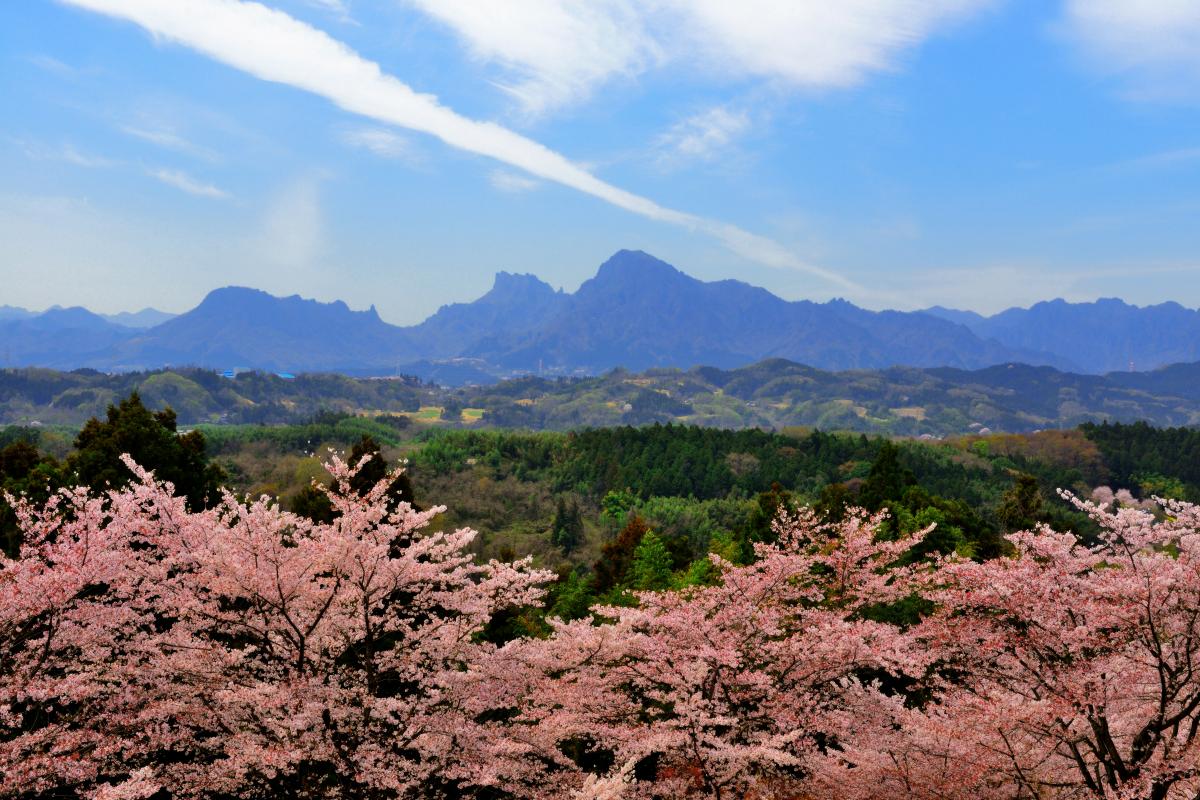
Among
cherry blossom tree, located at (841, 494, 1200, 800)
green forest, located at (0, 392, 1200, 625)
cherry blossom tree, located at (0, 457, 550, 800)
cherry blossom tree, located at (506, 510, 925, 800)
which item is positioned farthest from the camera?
green forest, located at (0, 392, 1200, 625)

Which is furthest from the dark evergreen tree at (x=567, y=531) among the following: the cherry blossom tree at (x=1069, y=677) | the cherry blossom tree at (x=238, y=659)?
the cherry blossom tree at (x=1069, y=677)

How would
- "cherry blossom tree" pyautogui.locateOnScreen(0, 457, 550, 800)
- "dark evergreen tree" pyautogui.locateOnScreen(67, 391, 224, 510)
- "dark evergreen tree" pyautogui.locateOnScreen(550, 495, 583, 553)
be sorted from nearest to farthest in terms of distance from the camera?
"cherry blossom tree" pyautogui.locateOnScreen(0, 457, 550, 800) → "dark evergreen tree" pyautogui.locateOnScreen(67, 391, 224, 510) → "dark evergreen tree" pyautogui.locateOnScreen(550, 495, 583, 553)

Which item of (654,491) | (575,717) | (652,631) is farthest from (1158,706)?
(654,491)

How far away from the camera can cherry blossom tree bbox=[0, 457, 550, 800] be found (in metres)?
9.73

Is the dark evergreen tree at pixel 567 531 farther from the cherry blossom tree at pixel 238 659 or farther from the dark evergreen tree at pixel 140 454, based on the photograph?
the cherry blossom tree at pixel 238 659

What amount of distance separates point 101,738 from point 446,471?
80444 millimetres

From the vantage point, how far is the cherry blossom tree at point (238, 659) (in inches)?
383

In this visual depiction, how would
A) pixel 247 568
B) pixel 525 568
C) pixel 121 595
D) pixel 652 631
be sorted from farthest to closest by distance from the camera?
pixel 525 568 < pixel 652 631 < pixel 121 595 < pixel 247 568

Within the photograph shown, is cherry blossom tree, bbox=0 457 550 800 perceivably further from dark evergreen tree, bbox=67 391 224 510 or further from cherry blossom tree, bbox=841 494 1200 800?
dark evergreen tree, bbox=67 391 224 510

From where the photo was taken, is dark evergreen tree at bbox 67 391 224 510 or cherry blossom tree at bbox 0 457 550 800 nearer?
cherry blossom tree at bbox 0 457 550 800

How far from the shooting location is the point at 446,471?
293 ft

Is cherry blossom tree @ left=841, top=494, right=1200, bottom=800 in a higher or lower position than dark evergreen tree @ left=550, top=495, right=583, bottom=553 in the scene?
higher

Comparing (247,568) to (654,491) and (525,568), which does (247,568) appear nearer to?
(525,568)

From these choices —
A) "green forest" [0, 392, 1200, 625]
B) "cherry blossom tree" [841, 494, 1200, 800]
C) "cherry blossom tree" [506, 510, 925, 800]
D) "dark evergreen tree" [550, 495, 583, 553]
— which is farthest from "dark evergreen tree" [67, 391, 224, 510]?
"dark evergreen tree" [550, 495, 583, 553]
